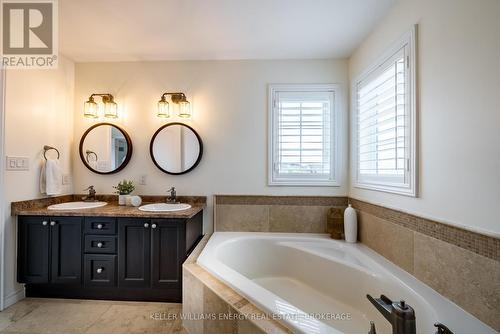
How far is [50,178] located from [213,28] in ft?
6.84

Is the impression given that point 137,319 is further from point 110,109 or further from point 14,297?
point 110,109

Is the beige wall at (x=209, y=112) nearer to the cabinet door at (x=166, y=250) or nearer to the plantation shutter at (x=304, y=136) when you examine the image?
the plantation shutter at (x=304, y=136)

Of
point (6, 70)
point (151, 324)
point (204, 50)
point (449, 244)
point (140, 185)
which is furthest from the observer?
point (140, 185)

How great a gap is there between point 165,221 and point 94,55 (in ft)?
6.48

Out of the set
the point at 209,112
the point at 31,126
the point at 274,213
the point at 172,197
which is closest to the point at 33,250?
the point at 31,126

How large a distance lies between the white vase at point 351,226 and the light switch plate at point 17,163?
300cm

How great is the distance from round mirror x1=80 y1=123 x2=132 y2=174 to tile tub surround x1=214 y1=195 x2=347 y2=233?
115 centimetres

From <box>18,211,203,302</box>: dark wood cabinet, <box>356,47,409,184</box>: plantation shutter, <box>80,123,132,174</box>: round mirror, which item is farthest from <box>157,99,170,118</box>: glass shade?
<box>356,47,409,184</box>: plantation shutter

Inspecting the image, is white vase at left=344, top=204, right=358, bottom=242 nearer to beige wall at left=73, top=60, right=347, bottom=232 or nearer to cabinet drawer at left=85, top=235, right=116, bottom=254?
beige wall at left=73, top=60, right=347, bottom=232

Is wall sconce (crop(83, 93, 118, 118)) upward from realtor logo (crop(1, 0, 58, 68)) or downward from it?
downward

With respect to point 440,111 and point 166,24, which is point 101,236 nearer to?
point 166,24

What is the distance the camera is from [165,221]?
193 cm

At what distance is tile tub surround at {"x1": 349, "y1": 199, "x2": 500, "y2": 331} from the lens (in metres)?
0.98

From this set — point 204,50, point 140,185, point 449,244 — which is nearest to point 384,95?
point 449,244
